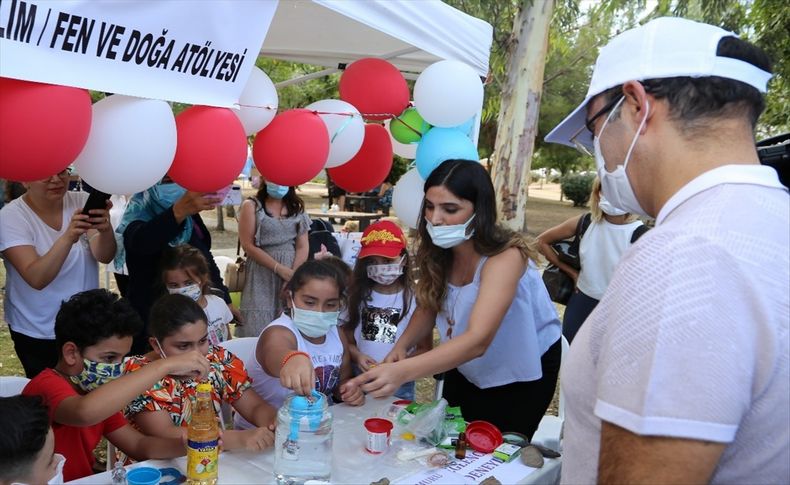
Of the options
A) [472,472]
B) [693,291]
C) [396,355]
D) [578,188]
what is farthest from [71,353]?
[578,188]

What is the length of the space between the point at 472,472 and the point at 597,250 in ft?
7.57

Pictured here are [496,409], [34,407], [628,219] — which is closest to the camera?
[34,407]

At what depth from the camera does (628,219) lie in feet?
12.8

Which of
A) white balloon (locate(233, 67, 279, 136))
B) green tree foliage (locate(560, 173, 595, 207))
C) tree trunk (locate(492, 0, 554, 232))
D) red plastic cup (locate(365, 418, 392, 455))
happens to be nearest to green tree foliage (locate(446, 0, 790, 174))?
tree trunk (locate(492, 0, 554, 232))

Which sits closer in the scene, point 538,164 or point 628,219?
point 628,219

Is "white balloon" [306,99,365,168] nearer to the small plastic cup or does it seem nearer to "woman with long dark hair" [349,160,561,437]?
"woman with long dark hair" [349,160,561,437]

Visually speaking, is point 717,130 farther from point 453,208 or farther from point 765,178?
point 453,208

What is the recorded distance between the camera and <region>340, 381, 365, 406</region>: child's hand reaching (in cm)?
219

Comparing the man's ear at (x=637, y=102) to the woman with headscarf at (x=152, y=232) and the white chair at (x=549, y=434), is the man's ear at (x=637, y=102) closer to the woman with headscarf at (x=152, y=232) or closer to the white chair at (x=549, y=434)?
the white chair at (x=549, y=434)

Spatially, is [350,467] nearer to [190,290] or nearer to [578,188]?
[190,290]

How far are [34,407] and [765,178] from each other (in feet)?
5.97

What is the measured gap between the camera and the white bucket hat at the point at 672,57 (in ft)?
2.86

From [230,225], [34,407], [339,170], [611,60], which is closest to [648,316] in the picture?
[611,60]

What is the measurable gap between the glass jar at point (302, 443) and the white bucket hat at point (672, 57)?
130cm
